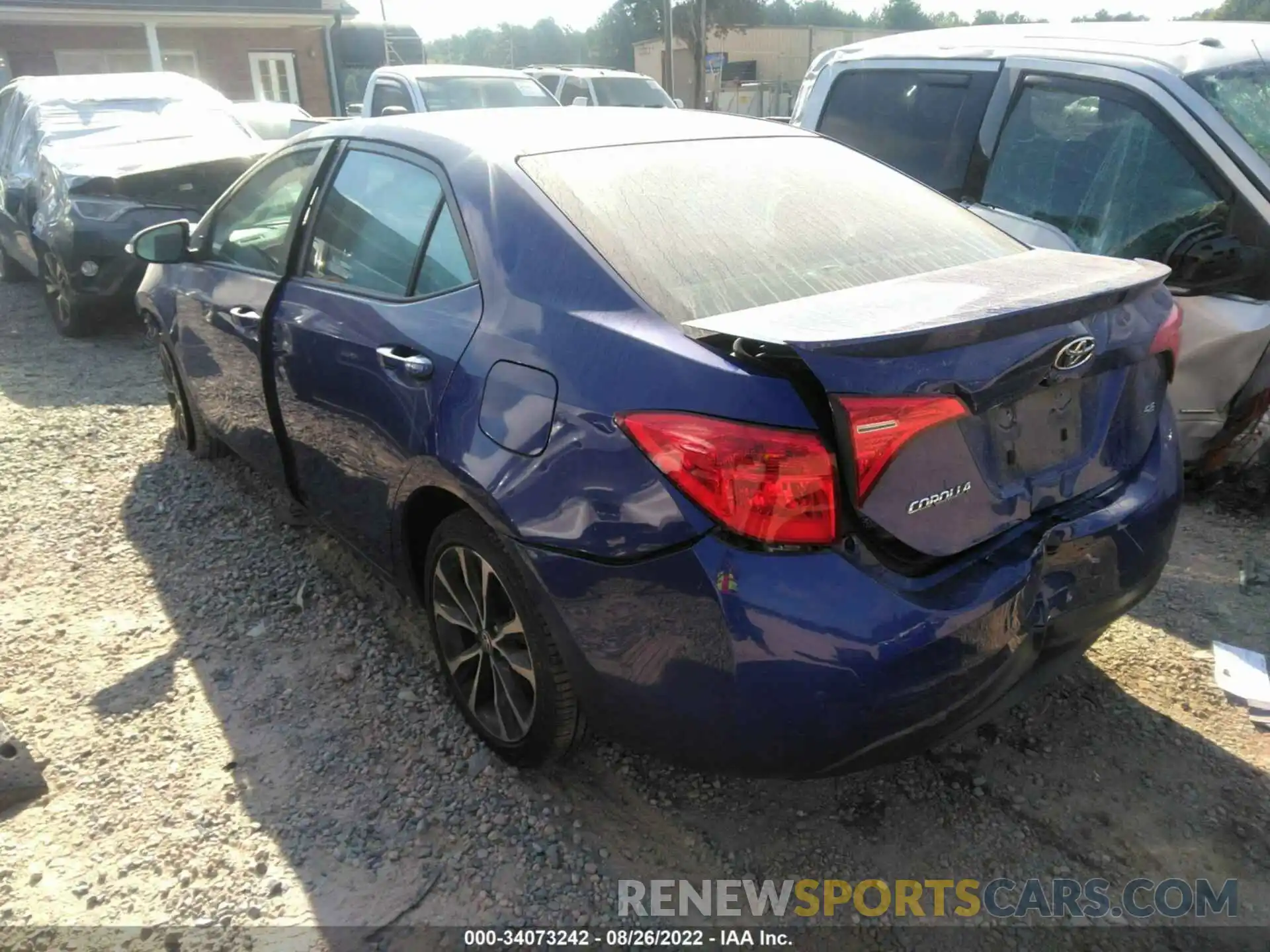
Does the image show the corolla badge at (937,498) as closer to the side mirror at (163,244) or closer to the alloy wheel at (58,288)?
the side mirror at (163,244)

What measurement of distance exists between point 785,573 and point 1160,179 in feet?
9.63

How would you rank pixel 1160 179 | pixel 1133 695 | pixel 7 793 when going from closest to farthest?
1. pixel 7 793
2. pixel 1133 695
3. pixel 1160 179

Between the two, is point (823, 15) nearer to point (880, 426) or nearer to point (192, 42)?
point (192, 42)

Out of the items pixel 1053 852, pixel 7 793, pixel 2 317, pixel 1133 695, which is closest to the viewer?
pixel 1053 852

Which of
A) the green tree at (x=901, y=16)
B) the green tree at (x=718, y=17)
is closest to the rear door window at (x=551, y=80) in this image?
the green tree at (x=718, y=17)

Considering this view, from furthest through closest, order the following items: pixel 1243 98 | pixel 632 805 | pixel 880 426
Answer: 1. pixel 1243 98
2. pixel 632 805
3. pixel 880 426

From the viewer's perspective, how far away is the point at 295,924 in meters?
2.20

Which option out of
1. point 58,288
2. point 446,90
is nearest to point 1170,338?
point 58,288

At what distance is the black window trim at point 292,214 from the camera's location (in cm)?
323

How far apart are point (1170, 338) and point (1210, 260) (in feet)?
4.44

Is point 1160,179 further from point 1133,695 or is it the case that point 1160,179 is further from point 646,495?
point 646,495

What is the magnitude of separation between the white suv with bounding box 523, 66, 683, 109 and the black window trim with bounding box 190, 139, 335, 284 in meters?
11.1

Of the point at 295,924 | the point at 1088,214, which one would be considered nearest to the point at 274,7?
the point at 1088,214

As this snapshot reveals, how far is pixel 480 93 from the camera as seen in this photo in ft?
36.2
